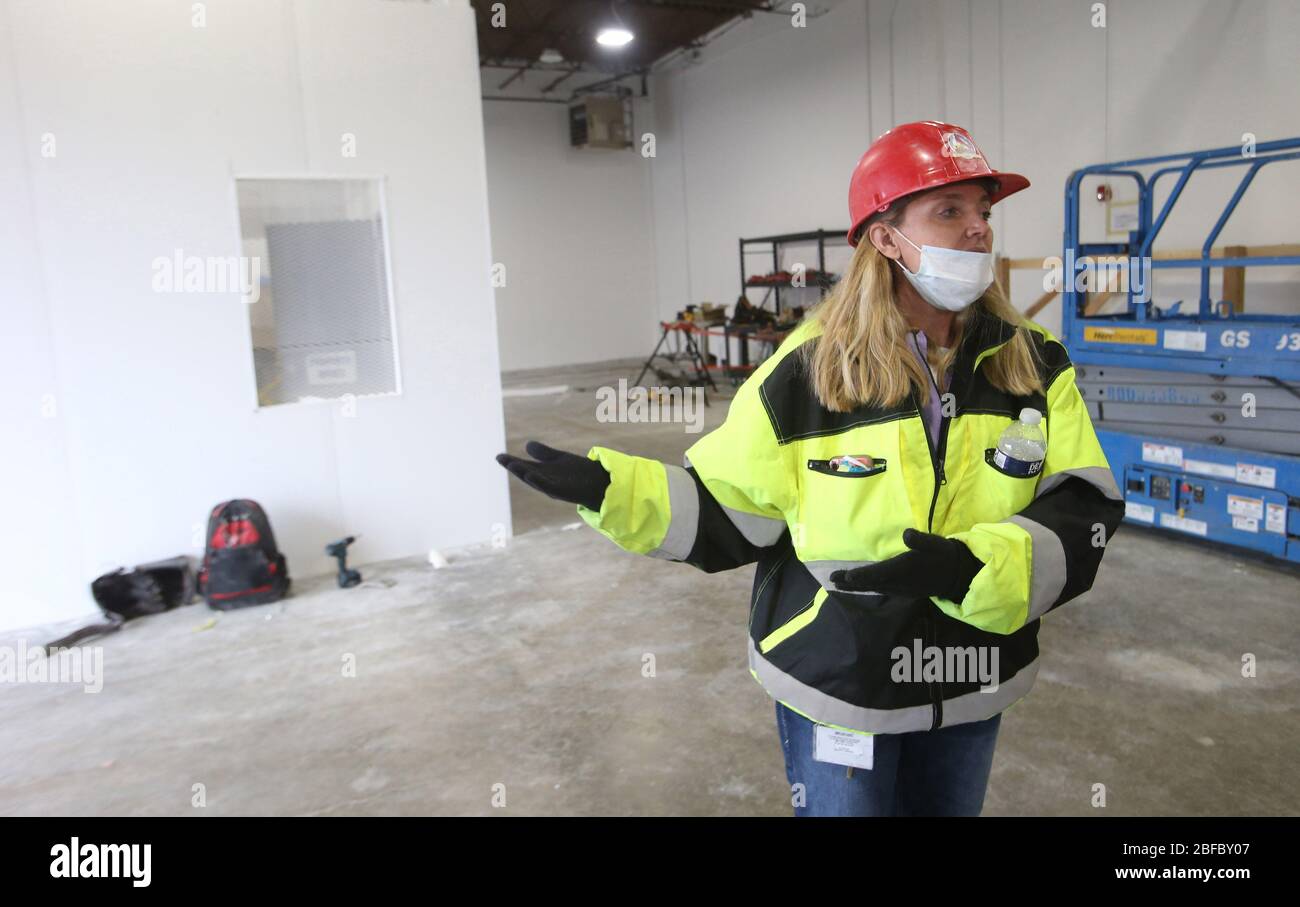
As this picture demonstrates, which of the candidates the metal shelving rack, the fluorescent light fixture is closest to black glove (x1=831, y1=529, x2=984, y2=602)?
the metal shelving rack

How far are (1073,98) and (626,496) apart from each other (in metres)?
7.61

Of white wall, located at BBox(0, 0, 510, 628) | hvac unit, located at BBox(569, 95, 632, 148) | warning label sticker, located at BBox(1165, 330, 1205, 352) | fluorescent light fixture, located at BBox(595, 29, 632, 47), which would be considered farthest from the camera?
hvac unit, located at BBox(569, 95, 632, 148)

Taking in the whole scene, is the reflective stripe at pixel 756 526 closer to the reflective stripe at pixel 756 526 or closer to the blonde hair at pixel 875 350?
the reflective stripe at pixel 756 526

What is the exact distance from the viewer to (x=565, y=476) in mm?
1418

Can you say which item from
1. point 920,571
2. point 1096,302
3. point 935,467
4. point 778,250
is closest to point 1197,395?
point 1096,302

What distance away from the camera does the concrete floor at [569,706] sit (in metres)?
2.92

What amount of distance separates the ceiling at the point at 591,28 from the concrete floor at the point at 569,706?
24.8 feet

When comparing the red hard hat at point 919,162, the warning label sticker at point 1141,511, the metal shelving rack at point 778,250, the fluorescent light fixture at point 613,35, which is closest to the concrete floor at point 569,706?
the warning label sticker at point 1141,511

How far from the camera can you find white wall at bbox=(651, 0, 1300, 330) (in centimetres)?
635

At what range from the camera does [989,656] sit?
1.52 meters

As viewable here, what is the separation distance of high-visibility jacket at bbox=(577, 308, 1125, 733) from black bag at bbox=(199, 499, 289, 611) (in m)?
3.73

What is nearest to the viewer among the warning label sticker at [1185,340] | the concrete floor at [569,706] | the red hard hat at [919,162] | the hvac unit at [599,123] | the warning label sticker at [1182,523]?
the red hard hat at [919,162]

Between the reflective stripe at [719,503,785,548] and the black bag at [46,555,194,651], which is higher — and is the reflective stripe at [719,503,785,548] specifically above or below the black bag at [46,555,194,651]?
above

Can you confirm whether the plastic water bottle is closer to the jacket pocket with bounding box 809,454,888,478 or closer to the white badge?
the jacket pocket with bounding box 809,454,888,478
